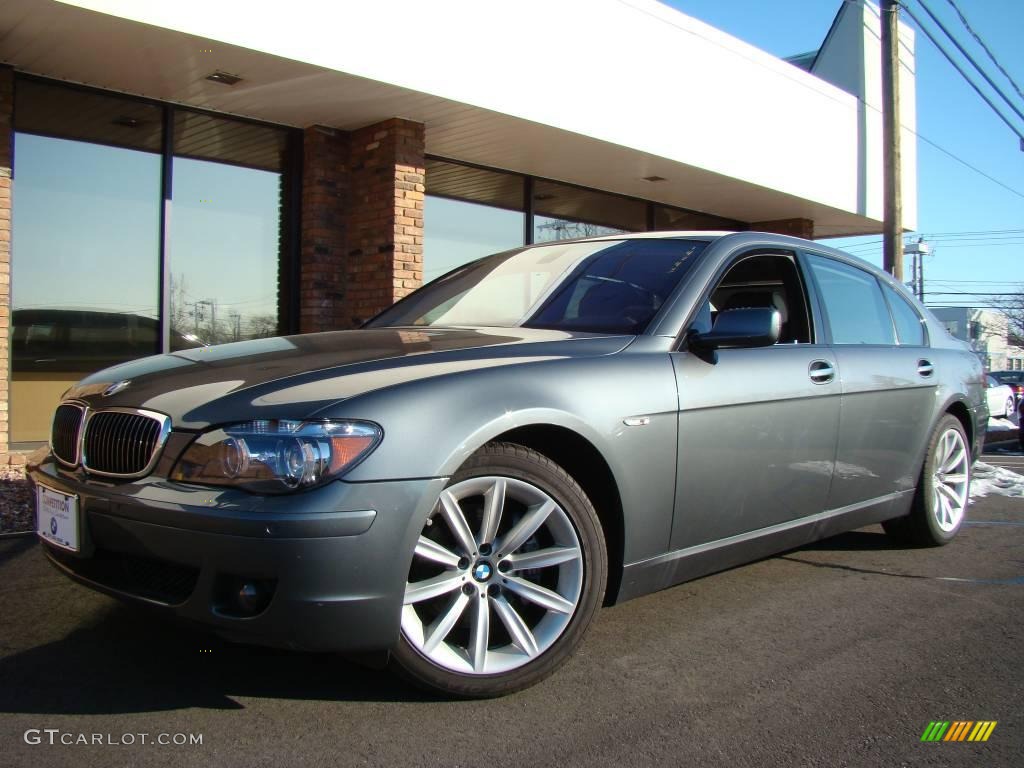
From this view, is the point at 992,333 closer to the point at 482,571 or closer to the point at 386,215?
the point at 386,215

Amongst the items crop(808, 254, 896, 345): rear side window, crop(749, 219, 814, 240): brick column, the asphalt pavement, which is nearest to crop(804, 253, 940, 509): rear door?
crop(808, 254, 896, 345): rear side window

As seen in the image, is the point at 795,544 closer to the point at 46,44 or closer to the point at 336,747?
the point at 336,747

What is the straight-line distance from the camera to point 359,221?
27.7ft

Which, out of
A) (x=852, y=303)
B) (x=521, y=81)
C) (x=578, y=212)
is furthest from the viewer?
(x=578, y=212)

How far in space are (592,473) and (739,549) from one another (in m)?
0.82

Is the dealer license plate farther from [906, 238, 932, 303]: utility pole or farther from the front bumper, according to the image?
[906, 238, 932, 303]: utility pole

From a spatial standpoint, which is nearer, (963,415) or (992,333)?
(963,415)

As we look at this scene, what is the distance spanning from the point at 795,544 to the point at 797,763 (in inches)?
60.0

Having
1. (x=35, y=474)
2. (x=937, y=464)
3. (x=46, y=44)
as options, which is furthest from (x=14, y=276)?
(x=937, y=464)

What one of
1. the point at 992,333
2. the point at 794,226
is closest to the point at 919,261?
the point at 992,333

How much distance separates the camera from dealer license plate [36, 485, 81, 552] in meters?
2.60

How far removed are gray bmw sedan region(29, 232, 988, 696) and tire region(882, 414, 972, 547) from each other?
71cm

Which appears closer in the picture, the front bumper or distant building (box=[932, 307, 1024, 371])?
the front bumper

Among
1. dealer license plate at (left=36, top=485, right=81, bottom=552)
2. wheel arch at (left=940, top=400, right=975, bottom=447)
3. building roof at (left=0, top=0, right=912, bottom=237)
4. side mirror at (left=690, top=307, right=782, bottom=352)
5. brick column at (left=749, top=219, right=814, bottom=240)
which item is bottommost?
dealer license plate at (left=36, top=485, right=81, bottom=552)
